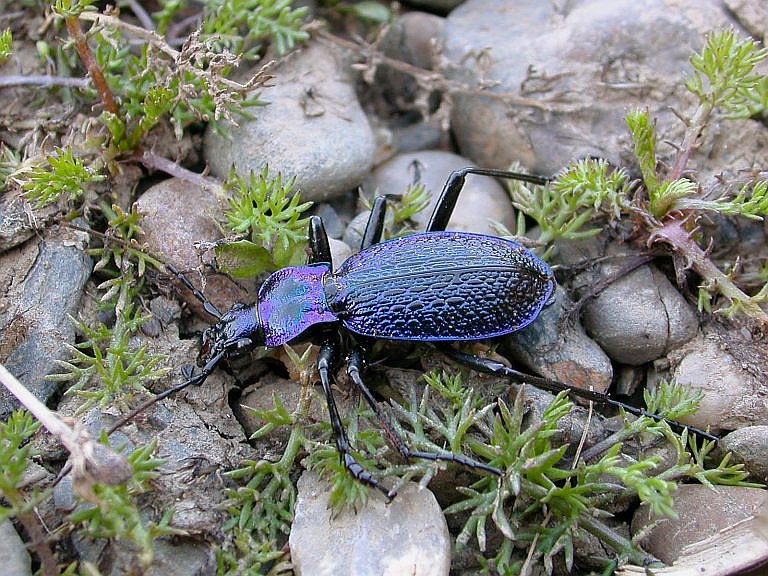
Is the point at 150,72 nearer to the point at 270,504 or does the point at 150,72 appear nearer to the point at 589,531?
the point at 270,504

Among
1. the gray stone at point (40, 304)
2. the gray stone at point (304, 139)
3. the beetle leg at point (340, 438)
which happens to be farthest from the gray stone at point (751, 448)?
the gray stone at point (40, 304)

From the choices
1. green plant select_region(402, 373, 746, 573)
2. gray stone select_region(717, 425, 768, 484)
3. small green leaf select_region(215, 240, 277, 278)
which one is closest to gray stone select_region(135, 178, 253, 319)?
small green leaf select_region(215, 240, 277, 278)

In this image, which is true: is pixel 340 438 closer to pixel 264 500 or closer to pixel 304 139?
pixel 264 500

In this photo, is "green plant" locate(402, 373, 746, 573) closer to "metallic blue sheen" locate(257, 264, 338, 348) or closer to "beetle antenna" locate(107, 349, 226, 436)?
"metallic blue sheen" locate(257, 264, 338, 348)

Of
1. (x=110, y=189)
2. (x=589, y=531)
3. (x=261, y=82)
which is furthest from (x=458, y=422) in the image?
(x=110, y=189)

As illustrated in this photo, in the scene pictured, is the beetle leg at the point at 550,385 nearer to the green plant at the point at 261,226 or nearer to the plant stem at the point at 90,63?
the green plant at the point at 261,226

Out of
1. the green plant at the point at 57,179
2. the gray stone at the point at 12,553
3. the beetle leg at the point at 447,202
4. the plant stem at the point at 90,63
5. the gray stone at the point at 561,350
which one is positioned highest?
the plant stem at the point at 90,63
